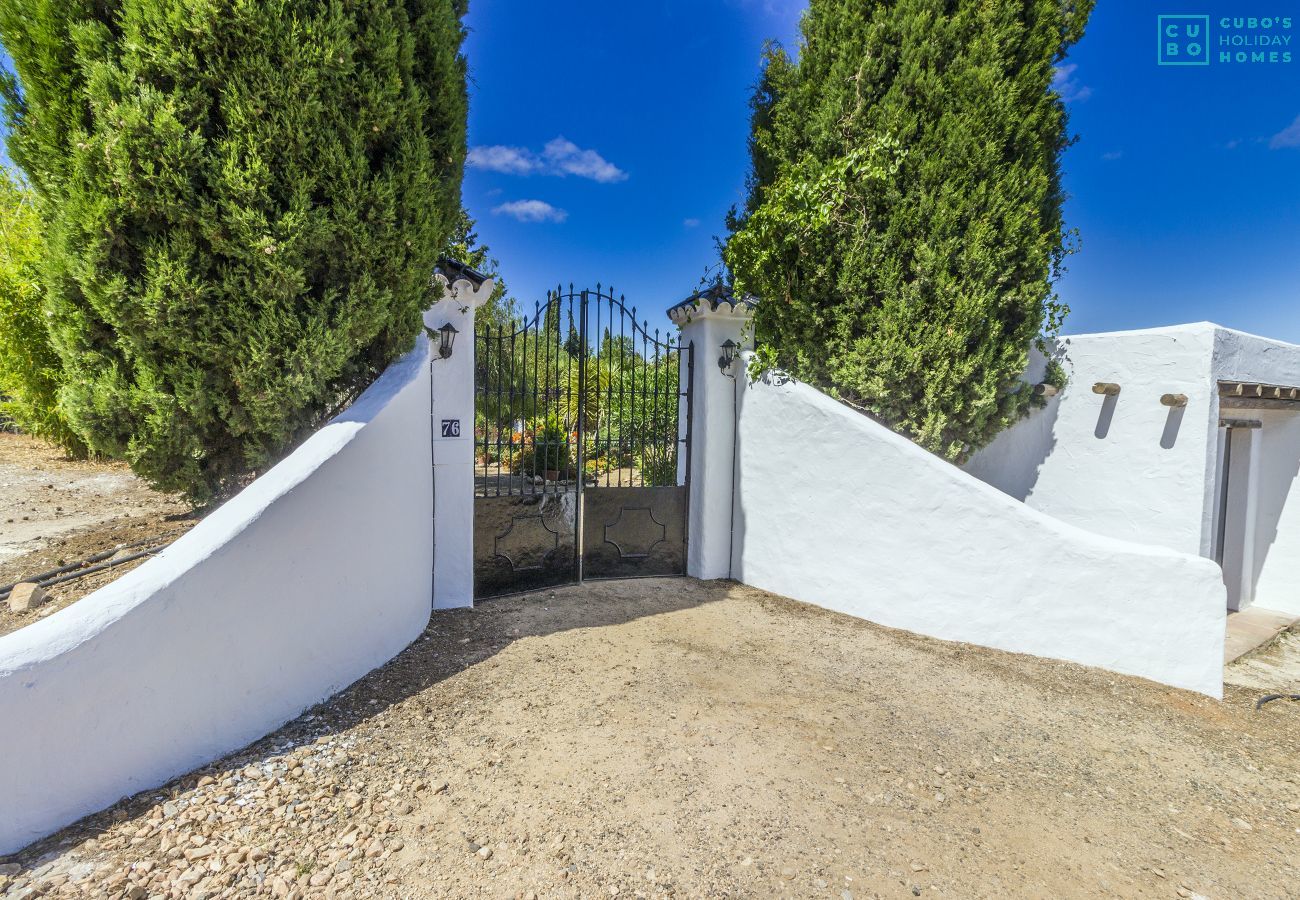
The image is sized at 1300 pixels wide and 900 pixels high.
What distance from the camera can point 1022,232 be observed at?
5.64 m

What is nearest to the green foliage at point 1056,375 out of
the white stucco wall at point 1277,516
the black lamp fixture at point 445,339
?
the white stucco wall at point 1277,516

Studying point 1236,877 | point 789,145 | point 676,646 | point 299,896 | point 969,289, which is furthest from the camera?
point 789,145

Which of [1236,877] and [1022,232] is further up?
[1022,232]

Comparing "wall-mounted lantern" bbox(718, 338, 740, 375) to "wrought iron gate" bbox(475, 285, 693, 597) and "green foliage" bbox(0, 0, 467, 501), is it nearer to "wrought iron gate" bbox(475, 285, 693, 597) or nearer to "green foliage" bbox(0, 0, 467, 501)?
"wrought iron gate" bbox(475, 285, 693, 597)

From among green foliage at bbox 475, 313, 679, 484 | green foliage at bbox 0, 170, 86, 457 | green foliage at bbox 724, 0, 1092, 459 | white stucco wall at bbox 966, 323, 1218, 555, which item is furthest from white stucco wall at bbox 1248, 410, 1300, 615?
green foliage at bbox 0, 170, 86, 457

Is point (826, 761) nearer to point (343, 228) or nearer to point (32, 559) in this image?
point (343, 228)

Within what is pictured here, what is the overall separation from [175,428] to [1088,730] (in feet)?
20.1

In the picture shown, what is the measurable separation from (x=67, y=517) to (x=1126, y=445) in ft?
39.3

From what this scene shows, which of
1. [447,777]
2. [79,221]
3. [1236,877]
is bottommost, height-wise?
[1236,877]

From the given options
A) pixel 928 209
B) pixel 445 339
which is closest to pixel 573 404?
pixel 445 339

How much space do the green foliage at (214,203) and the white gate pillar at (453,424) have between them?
780 mm

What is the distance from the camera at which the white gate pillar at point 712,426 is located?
20.6ft

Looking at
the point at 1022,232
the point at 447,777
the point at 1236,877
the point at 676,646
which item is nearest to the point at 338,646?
the point at 447,777

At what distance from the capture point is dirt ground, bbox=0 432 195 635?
425 centimetres
